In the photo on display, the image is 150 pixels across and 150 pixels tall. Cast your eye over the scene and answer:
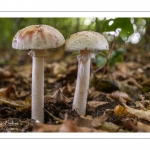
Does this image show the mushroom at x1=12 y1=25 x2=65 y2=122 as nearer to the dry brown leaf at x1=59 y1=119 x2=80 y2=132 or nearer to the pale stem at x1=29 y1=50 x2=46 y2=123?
the pale stem at x1=29 y1=50 x2=46 y2=123

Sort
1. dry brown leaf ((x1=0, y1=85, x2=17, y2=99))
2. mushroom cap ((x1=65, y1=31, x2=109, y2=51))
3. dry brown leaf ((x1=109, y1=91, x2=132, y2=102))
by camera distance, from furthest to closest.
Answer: dry brown leaf ((x1=0, y1=85, x2=17, y2=99))
dry brown leaf ((x1=109, y1=91, x2=132, y2=102))
mushroom cap ((x1=65, y1=31, x2=109, y2=51))

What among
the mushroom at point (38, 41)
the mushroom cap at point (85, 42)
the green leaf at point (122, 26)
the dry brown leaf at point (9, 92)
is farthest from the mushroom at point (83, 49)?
the dry brown leaf at point (9, 92)

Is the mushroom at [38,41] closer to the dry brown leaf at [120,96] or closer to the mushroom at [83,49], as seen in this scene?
the mushroom at [83,49]

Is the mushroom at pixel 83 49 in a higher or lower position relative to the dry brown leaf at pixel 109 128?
higher

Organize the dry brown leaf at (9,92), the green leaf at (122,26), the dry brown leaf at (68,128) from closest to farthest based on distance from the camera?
the dry brown leaf at (68,128), the green leaf at (122,26), the dry brown leaf at (9,92)

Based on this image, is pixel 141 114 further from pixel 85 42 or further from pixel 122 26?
pixel 122 26

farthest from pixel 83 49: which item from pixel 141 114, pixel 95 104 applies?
pixel 95 104

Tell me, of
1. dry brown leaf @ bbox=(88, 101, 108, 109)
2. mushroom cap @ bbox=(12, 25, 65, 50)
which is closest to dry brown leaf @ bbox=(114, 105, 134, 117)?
dry brown leaf @ bbox=(88, 101, 108, 109)

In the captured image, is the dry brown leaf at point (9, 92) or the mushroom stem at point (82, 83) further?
the dry brown leaf at point (9, 92)
